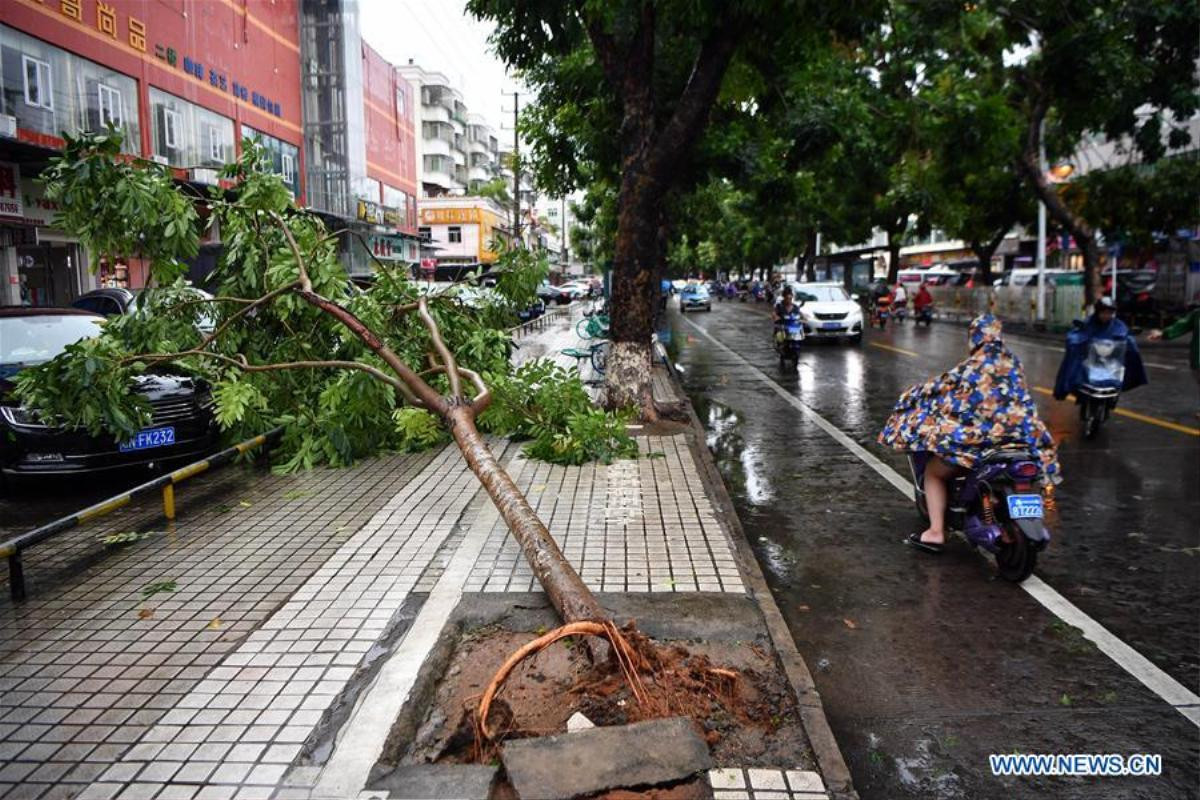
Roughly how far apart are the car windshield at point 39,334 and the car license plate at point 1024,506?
7.83 m

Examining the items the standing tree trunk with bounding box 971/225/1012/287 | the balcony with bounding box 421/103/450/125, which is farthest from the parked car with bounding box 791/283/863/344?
the balcony with bounding box 421/103/450/125

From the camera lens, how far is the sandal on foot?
19.9 feet

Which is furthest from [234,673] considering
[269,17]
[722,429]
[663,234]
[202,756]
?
[269,17]

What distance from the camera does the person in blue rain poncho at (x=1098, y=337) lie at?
32.6 feet

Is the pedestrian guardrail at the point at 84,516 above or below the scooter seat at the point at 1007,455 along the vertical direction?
below

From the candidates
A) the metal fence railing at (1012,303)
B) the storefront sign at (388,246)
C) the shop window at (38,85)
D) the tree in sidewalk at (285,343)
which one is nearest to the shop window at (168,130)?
the shop window at (38,85)

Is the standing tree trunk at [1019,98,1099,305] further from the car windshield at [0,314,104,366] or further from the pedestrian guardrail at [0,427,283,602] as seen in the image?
the car windshield at [0,314,104,366]

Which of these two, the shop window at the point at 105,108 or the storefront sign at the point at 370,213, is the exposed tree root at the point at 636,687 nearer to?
the shop window at the point at 105,108

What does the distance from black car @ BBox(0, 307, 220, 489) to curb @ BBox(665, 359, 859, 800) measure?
4892 mm

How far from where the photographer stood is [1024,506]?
5.25 metres

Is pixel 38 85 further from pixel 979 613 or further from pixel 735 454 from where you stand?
pixel 979 613

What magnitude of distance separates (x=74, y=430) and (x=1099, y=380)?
9.99 m

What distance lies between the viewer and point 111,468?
7820 mm

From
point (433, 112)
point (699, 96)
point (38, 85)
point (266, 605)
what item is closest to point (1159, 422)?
point (699, 96)
